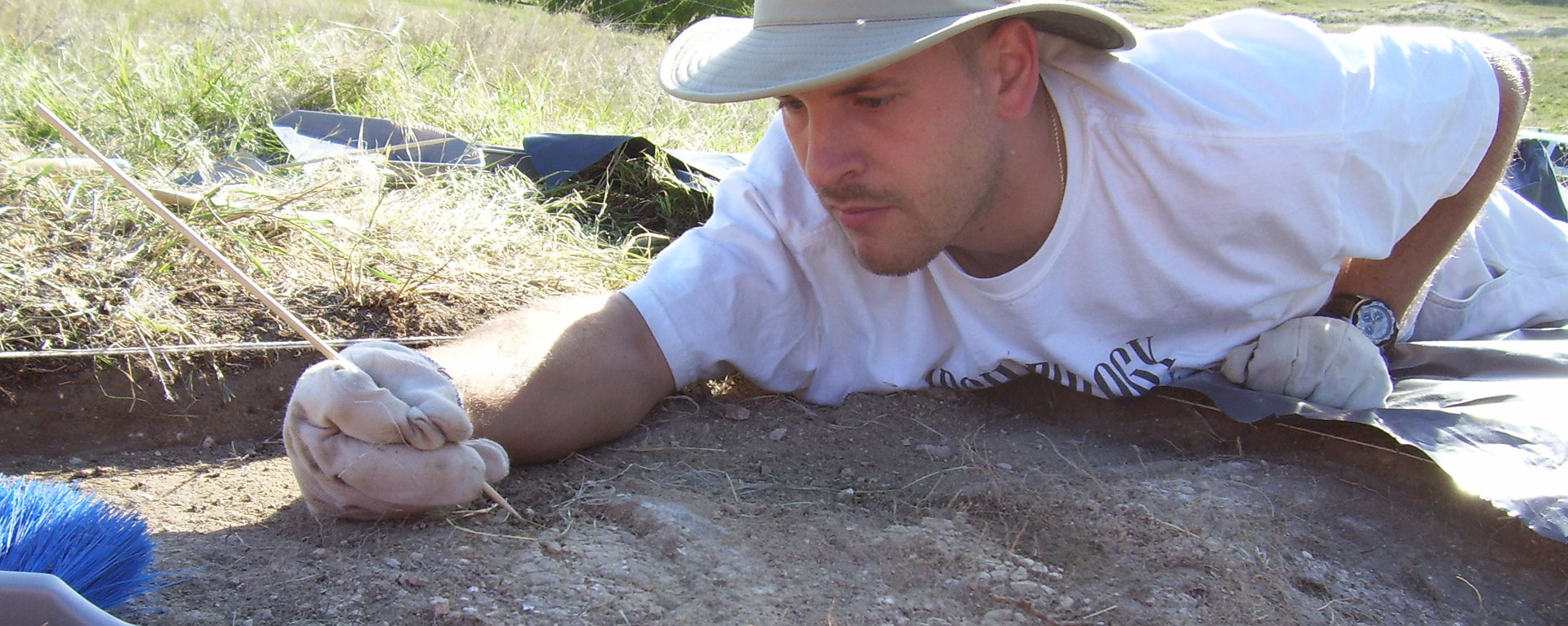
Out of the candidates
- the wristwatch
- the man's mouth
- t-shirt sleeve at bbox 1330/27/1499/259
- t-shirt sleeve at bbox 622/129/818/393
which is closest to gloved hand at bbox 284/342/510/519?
t-shirt sleeve at bbox 622/129/818/393

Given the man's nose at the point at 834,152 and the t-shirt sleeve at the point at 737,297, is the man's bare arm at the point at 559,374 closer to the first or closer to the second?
the t-shirt sleeve at the point at 737,297

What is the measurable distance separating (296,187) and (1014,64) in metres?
1.67

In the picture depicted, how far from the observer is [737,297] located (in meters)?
1.93

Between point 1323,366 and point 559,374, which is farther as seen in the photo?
point 1323,366

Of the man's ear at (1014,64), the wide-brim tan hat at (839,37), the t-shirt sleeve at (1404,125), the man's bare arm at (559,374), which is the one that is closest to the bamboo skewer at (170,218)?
the man's bare arm at (559,374)

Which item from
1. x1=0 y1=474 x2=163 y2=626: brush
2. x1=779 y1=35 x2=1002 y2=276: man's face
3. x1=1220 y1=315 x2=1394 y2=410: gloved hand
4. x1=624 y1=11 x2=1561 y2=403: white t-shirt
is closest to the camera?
x1=0 y1=474 x2=163 y2=626: brush

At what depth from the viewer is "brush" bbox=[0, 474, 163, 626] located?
3.52 feet

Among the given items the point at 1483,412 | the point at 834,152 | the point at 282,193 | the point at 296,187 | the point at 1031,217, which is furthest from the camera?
the point at 296,187

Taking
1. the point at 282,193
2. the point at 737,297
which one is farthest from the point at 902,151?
the point at 282,193

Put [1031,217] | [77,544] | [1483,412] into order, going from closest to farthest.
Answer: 1. [77,544]
2. [1483,412]
3. [1031,217]

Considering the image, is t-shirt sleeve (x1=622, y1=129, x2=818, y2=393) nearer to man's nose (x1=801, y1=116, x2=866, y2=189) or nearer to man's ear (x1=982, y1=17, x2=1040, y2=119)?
man's nose (x1=801, y1=116, x2=866, y2=189)

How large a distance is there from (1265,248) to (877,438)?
75 cm

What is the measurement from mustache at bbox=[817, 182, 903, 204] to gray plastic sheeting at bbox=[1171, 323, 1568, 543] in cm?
67

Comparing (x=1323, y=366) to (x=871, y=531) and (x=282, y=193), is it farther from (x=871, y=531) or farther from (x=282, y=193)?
(x=282, y=193)
